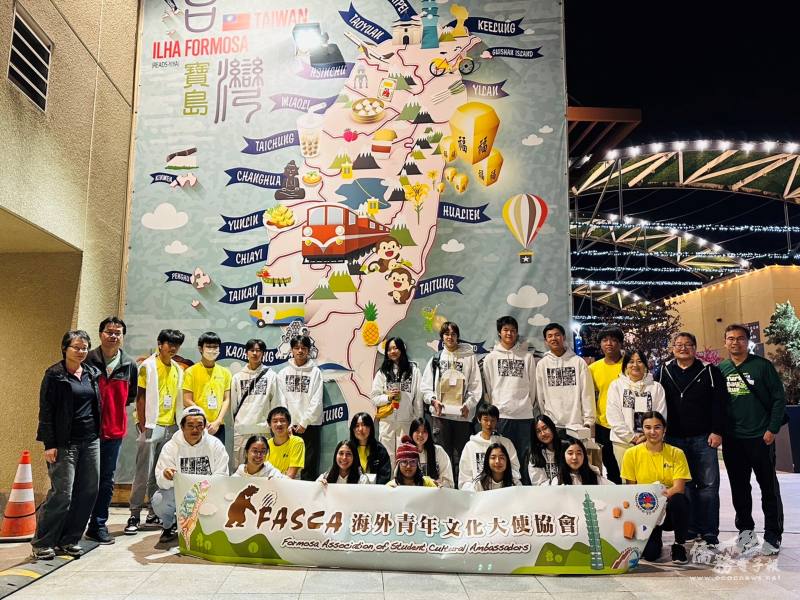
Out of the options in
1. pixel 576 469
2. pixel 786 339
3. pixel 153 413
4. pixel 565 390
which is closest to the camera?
pixel 576 469

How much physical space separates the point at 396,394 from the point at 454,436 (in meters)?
0.59

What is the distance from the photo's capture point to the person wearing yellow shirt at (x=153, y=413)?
4.71m

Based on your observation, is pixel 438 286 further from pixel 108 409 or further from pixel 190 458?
pixel 108 409

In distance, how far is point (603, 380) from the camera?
4.64 m

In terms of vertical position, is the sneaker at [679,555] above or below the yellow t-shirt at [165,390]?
below

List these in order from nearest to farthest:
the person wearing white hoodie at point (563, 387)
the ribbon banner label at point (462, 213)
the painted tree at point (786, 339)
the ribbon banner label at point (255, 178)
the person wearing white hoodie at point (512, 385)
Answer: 1. the person wearing white hoodie at point (563, 387)
2. the person wearing white hoodie at point (512, 385)
3. the ribbon banner label at point (462, 213)
4. the ribbon banner label at point (255, 178)
5. the painted tree at point (786, 339)

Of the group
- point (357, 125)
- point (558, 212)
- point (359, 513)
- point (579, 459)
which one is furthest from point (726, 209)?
point (359, 513)

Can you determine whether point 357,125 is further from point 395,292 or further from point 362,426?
point 362,426

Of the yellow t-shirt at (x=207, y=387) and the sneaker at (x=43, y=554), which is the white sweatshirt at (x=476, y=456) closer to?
A: the yellow t-shirt at (x=207, y=387)

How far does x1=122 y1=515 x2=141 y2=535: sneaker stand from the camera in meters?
4.46

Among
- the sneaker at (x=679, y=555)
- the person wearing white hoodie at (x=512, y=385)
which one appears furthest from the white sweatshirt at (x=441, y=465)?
the sneaker at (x=679, y=555)

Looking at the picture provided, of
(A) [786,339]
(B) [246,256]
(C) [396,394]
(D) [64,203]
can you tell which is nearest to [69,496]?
(C) [396,394]

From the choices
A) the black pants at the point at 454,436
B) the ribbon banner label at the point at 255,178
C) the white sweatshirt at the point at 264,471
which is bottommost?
the white sweatshirt at the point at 264,471

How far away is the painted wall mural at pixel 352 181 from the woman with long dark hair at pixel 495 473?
5.88 ft
